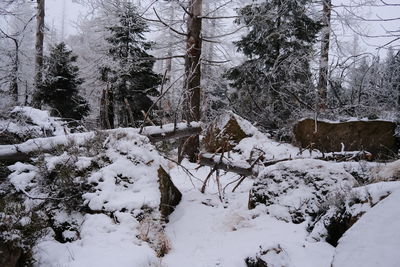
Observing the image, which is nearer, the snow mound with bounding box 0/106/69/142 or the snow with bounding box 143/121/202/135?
the snow with bounding box 143/121/202/135

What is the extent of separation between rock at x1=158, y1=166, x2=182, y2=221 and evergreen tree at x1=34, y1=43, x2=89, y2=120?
10504 mm

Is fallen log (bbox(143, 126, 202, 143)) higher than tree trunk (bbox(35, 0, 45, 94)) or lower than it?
lower

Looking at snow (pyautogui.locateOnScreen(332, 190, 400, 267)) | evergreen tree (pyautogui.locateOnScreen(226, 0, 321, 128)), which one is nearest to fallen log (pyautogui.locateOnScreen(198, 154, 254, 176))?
snow (pyautogui.locateOnScreen(332, 190, 400, 267))

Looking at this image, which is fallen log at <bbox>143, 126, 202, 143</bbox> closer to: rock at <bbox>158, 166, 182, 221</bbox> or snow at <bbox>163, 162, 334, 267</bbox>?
rock at <bbox>158, 166, 182, 221</bbox>

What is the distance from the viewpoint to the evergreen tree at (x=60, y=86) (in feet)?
45.1

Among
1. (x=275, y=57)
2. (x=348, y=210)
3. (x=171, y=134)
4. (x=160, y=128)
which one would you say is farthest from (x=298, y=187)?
(x=275, y=57)

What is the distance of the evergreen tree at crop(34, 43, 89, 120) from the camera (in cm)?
1376

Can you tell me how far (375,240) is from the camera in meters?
2.06

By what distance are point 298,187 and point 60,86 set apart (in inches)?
525

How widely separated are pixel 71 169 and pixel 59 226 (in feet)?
2.64

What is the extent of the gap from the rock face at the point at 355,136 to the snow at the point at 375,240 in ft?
17.2

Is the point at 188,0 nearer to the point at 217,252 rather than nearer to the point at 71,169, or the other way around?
the point at 71,169

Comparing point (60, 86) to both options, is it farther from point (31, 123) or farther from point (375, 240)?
point (375, 240)

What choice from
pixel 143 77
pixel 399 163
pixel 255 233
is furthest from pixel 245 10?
pixel 255 233
